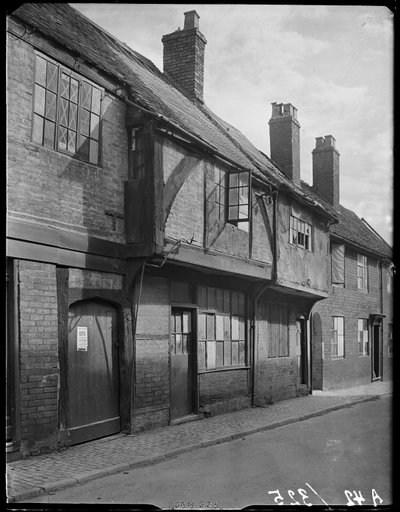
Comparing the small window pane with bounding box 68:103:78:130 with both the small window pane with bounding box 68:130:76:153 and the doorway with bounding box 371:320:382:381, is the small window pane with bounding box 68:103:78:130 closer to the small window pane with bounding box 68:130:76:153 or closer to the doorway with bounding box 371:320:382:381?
the small window pane with bounding box 68:130:76:153

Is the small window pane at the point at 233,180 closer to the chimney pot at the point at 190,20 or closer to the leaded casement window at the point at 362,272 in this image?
the chimney pot at the point at 190,20

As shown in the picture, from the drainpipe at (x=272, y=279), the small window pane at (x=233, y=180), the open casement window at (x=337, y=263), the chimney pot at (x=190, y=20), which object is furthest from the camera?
the open casement window at (x=337, y=263)

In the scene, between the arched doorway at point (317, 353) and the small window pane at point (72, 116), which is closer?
the small window pane at point (72, 116)

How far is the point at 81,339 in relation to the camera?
9.23 m

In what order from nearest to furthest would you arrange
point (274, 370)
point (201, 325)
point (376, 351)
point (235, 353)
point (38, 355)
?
1. point (38, 355)
2. point (201, 325)
3. point (235, 353)
4. point (274, 370)
5. point (376, 351)

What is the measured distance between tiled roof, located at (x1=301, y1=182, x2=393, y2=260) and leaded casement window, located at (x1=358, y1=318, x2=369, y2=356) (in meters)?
2.96

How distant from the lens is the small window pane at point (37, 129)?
8406mm

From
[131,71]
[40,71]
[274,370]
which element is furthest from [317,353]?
[40,71]

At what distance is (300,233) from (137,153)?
8185 mm

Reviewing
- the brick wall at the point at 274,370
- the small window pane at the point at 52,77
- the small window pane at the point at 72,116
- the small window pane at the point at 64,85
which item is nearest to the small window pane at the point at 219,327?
the brick wall at the point at 274,370

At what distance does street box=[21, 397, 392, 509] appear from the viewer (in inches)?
255

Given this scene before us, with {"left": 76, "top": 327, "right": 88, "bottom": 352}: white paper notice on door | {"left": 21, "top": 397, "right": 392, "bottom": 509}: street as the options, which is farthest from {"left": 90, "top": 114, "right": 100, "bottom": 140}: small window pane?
{"left": 21, "top": 397, "right": 392, "bottom": 509}: street

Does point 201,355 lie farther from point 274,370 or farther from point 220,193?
point 274,370

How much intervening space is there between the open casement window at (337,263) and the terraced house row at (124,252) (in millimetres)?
4929
